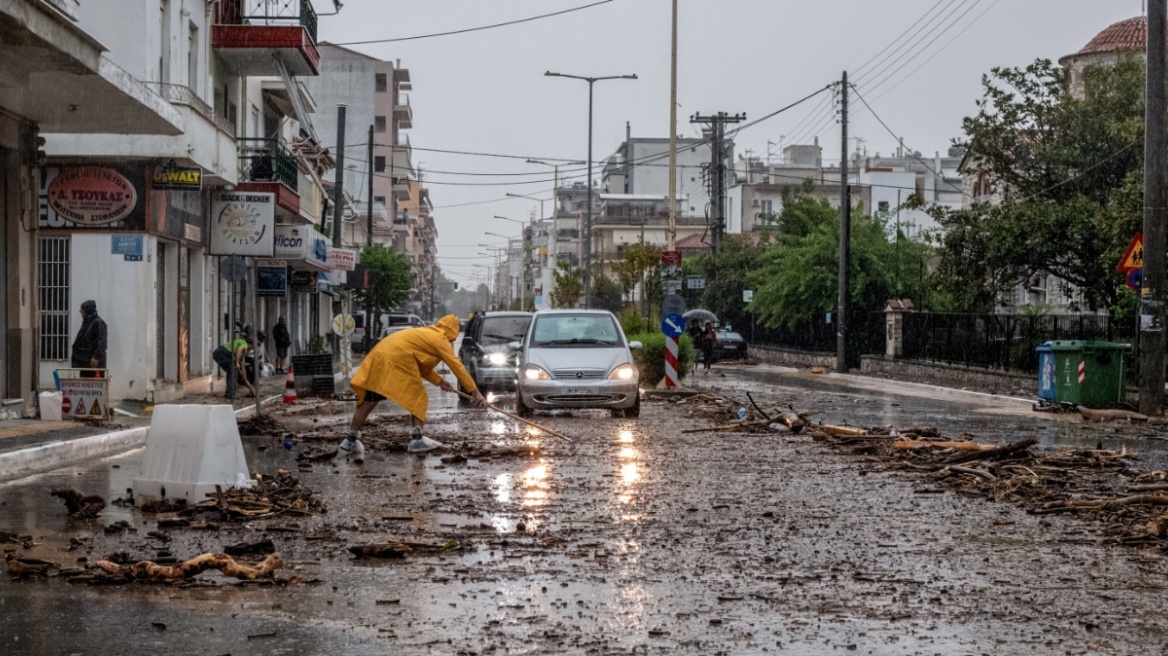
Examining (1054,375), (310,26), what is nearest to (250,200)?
(310,26)

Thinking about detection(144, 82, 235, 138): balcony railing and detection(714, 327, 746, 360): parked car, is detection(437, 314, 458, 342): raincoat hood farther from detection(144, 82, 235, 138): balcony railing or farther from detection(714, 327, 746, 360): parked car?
detection(714, 327, 746, 360): parked car

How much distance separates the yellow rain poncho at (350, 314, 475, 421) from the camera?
16.0 m

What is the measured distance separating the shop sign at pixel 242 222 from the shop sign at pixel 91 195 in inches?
185

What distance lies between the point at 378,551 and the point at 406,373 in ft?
25.7

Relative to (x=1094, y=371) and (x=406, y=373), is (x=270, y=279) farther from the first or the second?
(x=406, y=373)

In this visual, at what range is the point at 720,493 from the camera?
1180 cm

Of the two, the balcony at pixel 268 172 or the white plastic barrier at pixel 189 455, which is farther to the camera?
the balcony at pixel 268 172

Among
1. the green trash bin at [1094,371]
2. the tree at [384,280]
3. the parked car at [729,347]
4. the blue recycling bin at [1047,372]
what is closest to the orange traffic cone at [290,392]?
the blue recycling bin at [1047,372]

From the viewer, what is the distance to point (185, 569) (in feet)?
24.8

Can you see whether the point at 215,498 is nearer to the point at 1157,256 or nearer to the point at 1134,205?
the point at 1157,256

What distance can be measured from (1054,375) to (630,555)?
62.4 feet

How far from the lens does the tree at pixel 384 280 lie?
72.8 meters

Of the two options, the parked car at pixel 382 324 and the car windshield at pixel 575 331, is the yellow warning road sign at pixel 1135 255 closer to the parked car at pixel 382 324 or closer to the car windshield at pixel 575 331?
the car windshield at pixel 575 331

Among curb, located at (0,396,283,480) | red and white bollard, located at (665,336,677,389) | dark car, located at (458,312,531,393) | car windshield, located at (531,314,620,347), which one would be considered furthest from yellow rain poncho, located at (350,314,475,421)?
red and white bollard, located at (665,336,677,389)
